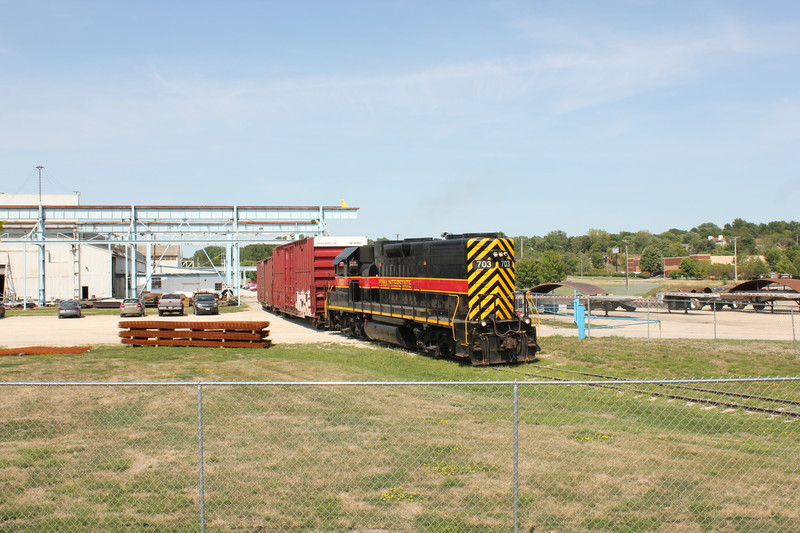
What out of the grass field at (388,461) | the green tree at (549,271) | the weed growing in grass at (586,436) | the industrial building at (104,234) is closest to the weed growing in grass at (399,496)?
the grass field at (388,461)

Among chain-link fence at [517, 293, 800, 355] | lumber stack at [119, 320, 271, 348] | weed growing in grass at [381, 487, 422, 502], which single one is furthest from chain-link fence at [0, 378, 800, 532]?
lumber stack at [119, 320, 271, 348]

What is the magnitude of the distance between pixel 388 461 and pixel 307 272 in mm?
28247

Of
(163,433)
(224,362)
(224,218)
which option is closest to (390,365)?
(224,362)

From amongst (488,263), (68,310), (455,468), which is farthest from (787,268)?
(455,468)

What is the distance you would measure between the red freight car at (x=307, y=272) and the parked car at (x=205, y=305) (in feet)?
29.1

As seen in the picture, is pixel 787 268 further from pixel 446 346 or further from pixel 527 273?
pixel 446 346

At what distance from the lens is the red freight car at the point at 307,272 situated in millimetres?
35750

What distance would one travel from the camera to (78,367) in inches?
813

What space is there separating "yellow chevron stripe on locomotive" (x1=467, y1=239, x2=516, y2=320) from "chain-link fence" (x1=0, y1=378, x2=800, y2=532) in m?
7.35

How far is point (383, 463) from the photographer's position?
956 cm

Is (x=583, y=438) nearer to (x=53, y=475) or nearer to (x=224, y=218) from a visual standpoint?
(x=53, y=475)

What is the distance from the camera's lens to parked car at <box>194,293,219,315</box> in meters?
54.2

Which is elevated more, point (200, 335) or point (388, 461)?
point (200, 335)

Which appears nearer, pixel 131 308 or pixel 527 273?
pixel 131 308
